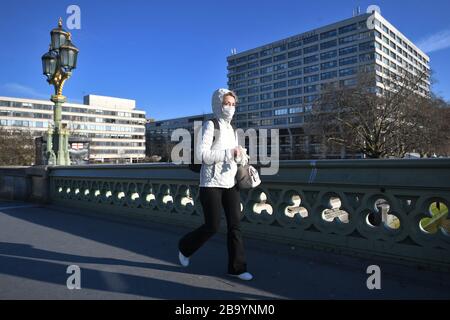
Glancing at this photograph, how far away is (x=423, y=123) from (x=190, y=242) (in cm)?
3428

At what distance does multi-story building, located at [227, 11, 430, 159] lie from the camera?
101m

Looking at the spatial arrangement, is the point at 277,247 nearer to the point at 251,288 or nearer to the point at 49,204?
the point at 251,288

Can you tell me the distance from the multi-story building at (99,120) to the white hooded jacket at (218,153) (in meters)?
113

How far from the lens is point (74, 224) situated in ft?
22.9

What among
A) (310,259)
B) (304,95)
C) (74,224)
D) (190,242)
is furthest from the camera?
(304,95)

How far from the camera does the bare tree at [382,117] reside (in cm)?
3331

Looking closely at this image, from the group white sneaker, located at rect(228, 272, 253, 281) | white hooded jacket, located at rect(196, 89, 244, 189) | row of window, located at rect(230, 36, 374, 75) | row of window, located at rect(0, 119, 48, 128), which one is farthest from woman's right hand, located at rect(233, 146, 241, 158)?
row of window, located at rect(0, 119, 48, 128)

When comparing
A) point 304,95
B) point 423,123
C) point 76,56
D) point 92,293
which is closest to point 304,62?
point 304,95

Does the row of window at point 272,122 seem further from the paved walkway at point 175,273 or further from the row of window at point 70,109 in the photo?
the paved walkway at point 175,273

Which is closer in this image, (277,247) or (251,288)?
(251,288)

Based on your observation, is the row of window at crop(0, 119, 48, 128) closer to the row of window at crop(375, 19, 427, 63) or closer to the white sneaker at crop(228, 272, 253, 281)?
the row of window at crop(375, 19, 427, 63)

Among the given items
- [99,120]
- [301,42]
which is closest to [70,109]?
[99,120]

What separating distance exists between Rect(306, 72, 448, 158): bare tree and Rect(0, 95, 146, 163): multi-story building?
88.9 m
